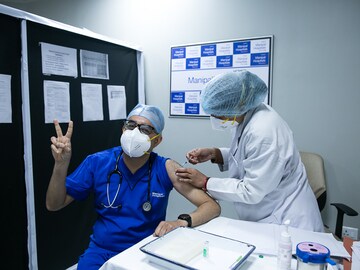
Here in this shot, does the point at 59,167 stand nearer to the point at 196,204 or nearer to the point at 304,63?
the point at 196,204

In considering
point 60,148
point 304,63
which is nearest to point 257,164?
point 60,148

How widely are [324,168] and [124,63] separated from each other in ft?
6.22

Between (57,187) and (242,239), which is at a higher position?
(57,187)

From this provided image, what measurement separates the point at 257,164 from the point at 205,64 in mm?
1497

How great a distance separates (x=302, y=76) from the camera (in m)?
2.25

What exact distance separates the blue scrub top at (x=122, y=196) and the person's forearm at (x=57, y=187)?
52 mm

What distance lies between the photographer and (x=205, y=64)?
8.51 ft

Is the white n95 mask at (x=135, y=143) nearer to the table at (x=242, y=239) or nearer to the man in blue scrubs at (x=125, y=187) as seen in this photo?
the man in blue scrubs at (x=125, y=187)

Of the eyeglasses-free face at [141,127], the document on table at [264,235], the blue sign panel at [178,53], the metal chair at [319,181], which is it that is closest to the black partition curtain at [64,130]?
the blue sign panel at [178,53]

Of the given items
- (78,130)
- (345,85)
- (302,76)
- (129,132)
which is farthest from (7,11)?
(345,85)

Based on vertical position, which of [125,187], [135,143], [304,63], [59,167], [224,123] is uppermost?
[304,63]

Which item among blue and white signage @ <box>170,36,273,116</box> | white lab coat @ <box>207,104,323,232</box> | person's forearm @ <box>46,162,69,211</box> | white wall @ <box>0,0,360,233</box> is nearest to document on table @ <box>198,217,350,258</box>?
white lab coat @ <box>207,104,323,232</box>

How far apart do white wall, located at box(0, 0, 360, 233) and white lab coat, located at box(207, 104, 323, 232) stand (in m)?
0.92

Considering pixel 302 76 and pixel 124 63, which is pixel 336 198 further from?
pixel 124 63
